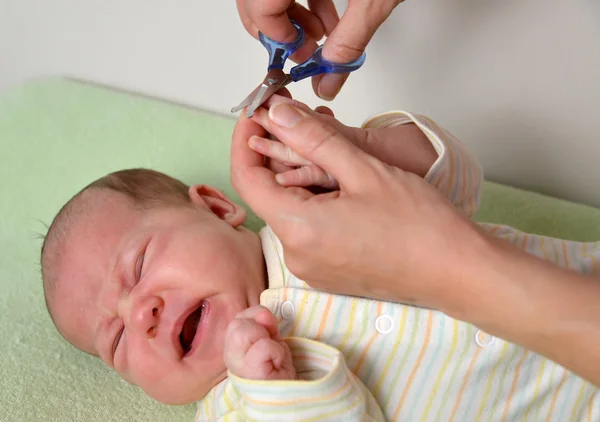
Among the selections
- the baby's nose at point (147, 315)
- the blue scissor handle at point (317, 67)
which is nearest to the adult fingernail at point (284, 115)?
the blue scissor handle at point (317, 67)

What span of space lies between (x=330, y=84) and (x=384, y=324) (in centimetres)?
39

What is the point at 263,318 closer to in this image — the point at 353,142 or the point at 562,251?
the point at 353,142

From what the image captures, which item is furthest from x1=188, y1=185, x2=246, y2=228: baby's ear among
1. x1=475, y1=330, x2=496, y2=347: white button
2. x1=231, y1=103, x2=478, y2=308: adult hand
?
x1=475, y1=330, x2=496, y2=347: white button

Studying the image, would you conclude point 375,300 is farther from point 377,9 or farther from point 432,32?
point 432,32

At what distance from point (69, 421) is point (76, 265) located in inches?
10.6

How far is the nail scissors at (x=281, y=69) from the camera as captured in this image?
34.0 inches

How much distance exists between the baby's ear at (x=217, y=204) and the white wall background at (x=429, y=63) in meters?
0.37

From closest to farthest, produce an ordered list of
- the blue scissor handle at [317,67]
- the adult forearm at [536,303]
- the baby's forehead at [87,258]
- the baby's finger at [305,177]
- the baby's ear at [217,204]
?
the adult forearm at [536,303]
the baby's finger at [305,177]
the blue scissor handle at [317,67]
the baby's forehead at [87,258]
the baby's ear at [217,204]

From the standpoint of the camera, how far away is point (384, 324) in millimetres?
943

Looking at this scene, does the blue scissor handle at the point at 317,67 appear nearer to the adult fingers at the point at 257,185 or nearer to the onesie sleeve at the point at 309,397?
the adult fingers at the point at 257,185

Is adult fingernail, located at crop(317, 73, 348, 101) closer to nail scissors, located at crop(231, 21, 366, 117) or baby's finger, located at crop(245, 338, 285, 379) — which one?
nail scissors, located at crop(231, 21, 366, 117)

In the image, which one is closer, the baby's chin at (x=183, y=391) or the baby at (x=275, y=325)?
the baby at (x=275, y=325)

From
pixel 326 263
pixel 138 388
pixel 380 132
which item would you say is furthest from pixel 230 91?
pixel 326 263

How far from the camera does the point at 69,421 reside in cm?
107
